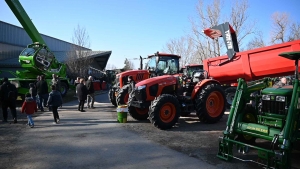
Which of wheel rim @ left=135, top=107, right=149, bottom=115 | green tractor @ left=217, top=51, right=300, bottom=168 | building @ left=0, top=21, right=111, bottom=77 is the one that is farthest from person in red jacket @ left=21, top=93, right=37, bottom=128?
building @ left=0, top=21, right=111, bottom=77

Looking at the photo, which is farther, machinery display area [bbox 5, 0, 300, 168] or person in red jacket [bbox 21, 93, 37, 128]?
person in red jacket [bbox 21, 93, 37, 128]

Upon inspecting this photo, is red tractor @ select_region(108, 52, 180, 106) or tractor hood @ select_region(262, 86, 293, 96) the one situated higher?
red tractor @ select_region(108, 52, 180, 106)

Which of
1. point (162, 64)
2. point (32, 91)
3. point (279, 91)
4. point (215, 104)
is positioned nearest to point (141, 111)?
point (215, 104)

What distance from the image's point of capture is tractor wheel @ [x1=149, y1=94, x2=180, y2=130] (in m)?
7.14

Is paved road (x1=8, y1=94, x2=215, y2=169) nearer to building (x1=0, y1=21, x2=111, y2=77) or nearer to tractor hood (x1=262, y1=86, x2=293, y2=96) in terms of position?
tractor hood (x1=262, y1=86, x2=293, y2=96)

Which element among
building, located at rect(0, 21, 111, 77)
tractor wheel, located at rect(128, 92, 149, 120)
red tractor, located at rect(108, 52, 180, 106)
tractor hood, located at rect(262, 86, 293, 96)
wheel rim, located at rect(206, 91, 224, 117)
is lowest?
tractor wheel, located at rect(128, 92, 149, 120)

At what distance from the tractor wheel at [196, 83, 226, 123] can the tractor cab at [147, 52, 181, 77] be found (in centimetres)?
397

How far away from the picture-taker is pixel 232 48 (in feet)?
31.7

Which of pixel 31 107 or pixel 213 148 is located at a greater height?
pixel 31 107

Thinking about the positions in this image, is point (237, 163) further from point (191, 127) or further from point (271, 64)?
point (271, 64)

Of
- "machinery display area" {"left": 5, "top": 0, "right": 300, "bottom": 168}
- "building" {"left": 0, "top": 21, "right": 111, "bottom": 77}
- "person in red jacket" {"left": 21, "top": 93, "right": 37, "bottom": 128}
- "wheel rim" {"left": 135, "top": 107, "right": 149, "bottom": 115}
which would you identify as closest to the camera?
"machinery display area" {"left": 5, "top": 0, "right": 300, "bottom": 168}

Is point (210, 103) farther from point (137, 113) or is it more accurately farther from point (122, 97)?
point (122, 97)

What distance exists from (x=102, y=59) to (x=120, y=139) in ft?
117

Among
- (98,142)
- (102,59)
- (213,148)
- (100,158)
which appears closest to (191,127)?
(213,148)
